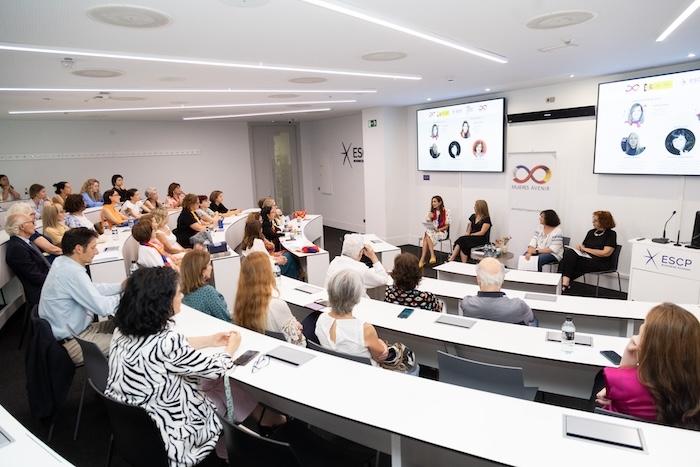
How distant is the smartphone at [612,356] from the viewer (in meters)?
2.40

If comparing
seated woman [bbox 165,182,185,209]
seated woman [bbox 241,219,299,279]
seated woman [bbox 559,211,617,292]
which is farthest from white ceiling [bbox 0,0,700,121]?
seated woman [bbox 165,182,185,209]

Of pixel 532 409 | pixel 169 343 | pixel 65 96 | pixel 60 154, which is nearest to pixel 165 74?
pixel 65 96

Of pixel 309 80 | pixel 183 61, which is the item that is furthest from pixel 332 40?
pixel 309 80

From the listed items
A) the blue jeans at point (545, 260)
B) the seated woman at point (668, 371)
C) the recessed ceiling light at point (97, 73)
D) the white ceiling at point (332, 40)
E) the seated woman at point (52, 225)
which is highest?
the white ceiling at point (332, 40)

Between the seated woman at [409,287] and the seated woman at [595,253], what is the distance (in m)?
3.15

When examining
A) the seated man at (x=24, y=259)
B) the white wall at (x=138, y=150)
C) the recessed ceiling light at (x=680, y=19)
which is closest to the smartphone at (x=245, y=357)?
the seated man at (x=24, y=259)

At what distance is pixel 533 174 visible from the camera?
7.06 metres

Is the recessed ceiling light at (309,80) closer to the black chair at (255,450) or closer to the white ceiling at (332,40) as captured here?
the white ceiling at (332,40)

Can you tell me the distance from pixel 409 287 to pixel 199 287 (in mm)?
1588

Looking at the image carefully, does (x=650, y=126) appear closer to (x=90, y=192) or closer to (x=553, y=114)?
(x=553, y=114)

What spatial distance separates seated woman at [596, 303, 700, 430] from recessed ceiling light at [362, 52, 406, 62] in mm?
3158

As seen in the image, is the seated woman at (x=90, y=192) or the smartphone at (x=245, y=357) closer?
the smartphone at (x=245, y=357)

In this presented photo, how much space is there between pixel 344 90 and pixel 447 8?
143 inches

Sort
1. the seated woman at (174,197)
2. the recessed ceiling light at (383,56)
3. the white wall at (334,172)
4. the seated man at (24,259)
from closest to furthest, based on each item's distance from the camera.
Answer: the seated man at (24,259) < the recessed ceiling light at (383,56) < the seated woman at (174,197) < the white wall at (334,172)
